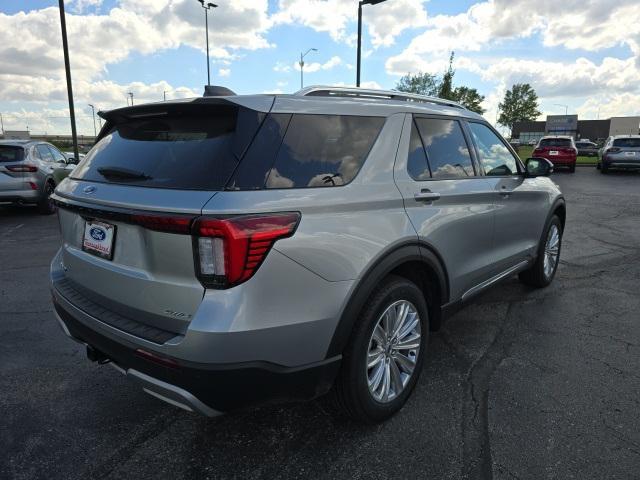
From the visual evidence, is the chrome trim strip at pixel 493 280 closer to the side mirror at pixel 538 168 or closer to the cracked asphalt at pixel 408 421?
the cracked asphalt at pixel 408 421

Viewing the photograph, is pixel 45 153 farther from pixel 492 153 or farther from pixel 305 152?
pixel 305 152

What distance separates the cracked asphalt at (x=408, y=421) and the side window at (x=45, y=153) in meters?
7.73

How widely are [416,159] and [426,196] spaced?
0.81ft

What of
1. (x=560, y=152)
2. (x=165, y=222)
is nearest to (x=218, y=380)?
(x=165, y=222)

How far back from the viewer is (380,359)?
8.73 feet

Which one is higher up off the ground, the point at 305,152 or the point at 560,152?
the point at 305,152

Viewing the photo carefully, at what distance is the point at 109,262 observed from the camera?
231 cm

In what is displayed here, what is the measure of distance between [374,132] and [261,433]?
180 centimetres

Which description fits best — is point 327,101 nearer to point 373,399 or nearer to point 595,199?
point 373,399

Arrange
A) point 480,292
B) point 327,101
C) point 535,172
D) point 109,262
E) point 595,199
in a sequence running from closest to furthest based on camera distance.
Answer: point 109,262 < point 327,101 < point 480,292 < point 535,172 < point 595,199

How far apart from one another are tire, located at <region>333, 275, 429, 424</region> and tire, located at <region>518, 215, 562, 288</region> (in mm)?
2461

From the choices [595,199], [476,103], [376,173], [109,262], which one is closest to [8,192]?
[109,262]

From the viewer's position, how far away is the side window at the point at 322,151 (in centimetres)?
216

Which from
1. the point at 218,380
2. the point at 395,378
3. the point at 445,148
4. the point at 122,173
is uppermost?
the point at 445,148
